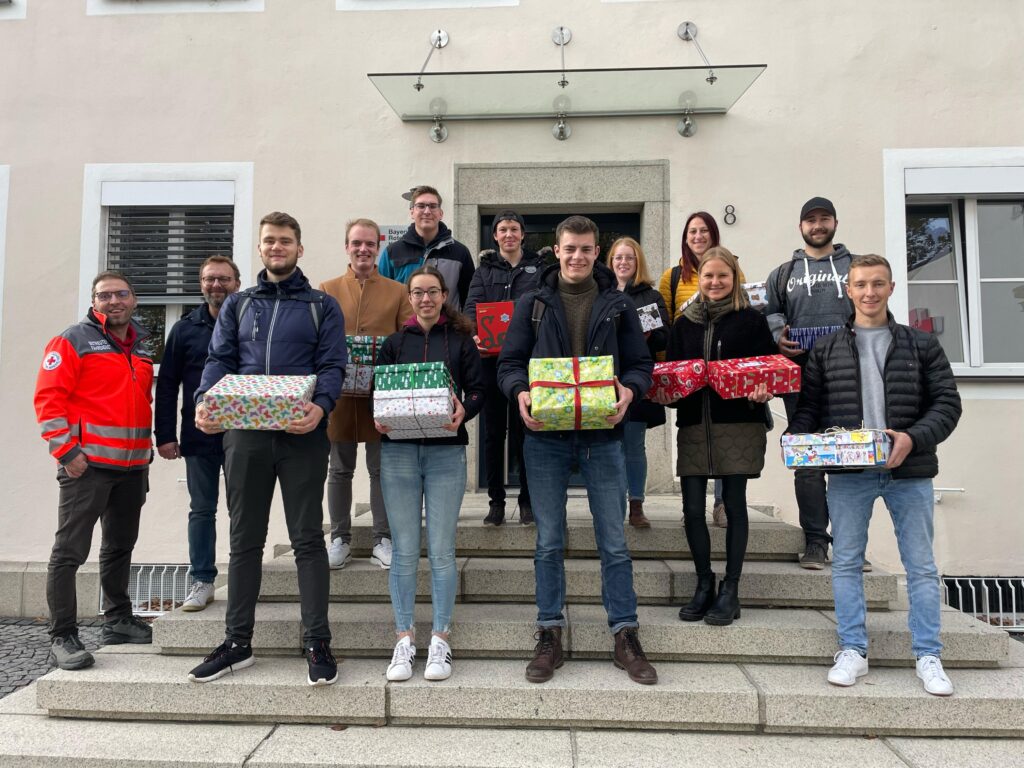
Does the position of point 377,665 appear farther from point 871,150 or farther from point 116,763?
point 871,150

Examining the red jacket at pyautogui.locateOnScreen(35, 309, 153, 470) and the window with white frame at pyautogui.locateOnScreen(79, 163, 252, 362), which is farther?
the window with white frame at pyautogui.locateOnScreen(79, 163, 252, 362)

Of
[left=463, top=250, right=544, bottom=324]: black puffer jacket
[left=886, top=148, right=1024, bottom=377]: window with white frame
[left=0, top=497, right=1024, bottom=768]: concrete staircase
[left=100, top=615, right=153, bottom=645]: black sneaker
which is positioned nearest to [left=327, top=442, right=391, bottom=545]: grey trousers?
[left=0, top=497, right=1024, bottom=768]: concrete staircase

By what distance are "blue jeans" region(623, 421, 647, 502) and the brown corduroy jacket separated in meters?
1.51

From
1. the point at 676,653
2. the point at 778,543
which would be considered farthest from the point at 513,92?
the point at 676,653

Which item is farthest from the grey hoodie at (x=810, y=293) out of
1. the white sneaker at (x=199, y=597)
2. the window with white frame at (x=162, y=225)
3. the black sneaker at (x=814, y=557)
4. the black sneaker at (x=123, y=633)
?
the window with white frame at (x=162, y=225)

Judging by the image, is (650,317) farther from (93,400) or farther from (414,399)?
(93,400)

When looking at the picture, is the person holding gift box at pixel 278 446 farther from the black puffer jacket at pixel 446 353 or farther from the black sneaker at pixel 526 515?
the black sneaker at pixel 526 515

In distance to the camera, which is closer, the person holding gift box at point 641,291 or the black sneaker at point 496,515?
the person holding gift box at point 641,291

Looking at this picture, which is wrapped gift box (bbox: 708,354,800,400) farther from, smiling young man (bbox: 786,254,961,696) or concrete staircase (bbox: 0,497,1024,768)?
concrete staircase (bbox: 0,497,1024,768)

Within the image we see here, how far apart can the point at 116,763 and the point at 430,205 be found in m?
3.16

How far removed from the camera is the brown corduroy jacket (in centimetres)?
386

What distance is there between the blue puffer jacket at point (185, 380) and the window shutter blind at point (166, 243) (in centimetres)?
235

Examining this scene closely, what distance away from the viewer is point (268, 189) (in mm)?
6203

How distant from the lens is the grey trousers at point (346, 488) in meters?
3.96
